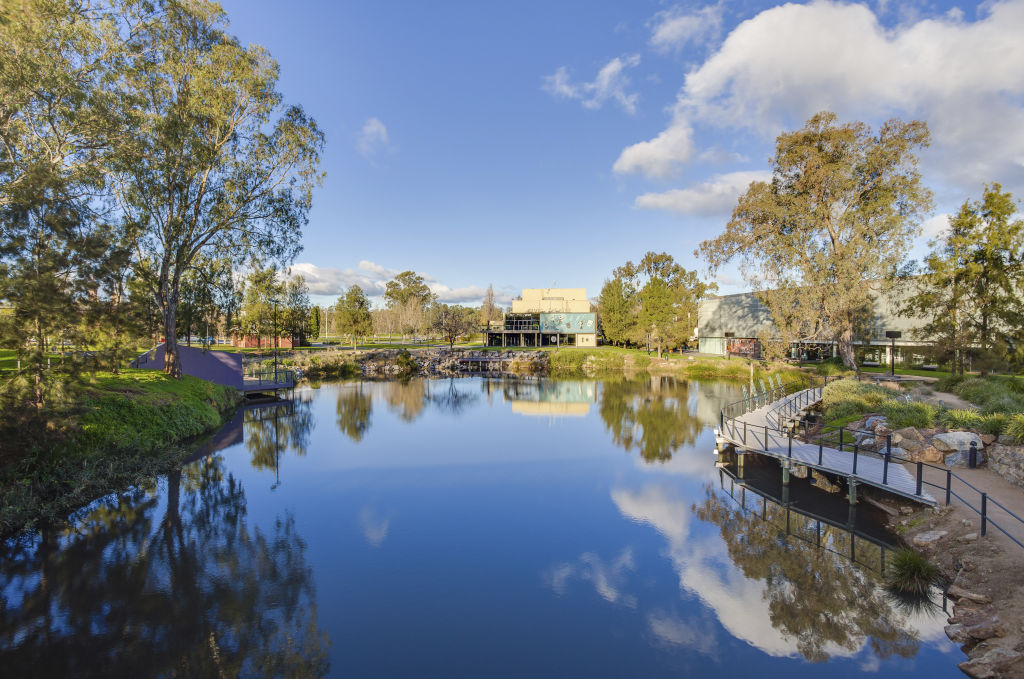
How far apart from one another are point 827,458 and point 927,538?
12.6 ft

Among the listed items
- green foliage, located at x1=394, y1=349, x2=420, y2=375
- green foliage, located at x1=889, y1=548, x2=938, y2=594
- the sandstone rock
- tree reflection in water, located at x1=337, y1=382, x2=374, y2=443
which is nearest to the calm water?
green foliage, located at x1=889, y1=548, x2=938, y2=594

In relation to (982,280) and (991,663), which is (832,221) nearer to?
(982,280)

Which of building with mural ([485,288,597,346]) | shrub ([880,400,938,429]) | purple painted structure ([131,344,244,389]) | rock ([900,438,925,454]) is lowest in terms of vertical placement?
rock ([900,438,925,454])

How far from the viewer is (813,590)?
8578 mm

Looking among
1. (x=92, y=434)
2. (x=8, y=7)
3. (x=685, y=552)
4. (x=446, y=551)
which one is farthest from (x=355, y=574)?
(x=8, y=7)

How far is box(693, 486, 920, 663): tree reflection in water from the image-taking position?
7332 mm

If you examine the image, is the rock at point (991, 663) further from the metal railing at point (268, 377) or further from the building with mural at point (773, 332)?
the metal railing at point (268, 377)

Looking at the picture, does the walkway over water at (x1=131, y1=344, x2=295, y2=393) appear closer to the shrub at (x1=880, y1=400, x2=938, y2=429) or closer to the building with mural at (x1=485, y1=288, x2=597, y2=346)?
the shrub at (x1=880, y1=400, x2=938, y2=429)

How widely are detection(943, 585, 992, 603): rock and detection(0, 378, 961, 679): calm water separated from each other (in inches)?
19.7

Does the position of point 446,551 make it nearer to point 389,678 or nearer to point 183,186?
point 389,678

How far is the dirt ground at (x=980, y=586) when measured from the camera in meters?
6.49

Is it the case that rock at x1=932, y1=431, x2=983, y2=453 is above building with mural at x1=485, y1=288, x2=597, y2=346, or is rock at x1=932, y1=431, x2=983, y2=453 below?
below

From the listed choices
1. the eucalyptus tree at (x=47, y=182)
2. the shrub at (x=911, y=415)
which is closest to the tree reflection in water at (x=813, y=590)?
the shrub at (x=911, y=415)

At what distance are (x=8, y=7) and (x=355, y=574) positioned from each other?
47.4 feet
